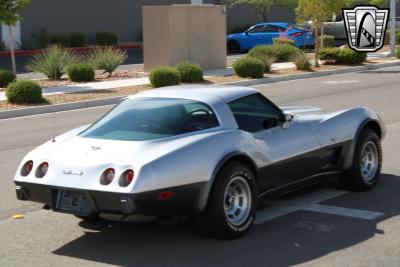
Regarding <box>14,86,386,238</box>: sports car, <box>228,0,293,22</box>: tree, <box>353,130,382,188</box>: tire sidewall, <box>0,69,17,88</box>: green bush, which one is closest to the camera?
<box>14,86,386,238</box>: sports car

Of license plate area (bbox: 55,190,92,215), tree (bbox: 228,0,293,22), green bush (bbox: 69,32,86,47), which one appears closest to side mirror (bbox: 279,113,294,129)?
license plate area (bbox: 55,190,92,215)

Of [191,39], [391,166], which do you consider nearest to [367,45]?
[191,39]

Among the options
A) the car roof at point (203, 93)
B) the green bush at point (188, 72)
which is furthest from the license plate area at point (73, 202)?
the green bush at point (188, 72)

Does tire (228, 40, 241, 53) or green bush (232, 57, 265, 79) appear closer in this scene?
green bush (232, 57, 265, 79)

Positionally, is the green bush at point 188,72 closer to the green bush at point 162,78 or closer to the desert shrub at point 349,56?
the green bush at point 162,78

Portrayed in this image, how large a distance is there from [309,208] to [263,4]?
136 ft

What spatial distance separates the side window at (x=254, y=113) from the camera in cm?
715

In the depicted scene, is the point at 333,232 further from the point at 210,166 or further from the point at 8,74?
the point at 8,74

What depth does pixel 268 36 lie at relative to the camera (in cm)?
3812

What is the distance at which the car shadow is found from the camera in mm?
6152

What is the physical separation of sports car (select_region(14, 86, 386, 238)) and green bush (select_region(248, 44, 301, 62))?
2035cm

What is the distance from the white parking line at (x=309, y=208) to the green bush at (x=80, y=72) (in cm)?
1652

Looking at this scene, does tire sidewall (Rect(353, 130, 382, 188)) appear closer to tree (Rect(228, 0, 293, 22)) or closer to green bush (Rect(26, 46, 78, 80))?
green bush (Rect(26, 46, 78, 80))

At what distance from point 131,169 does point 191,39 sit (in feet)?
72.1
